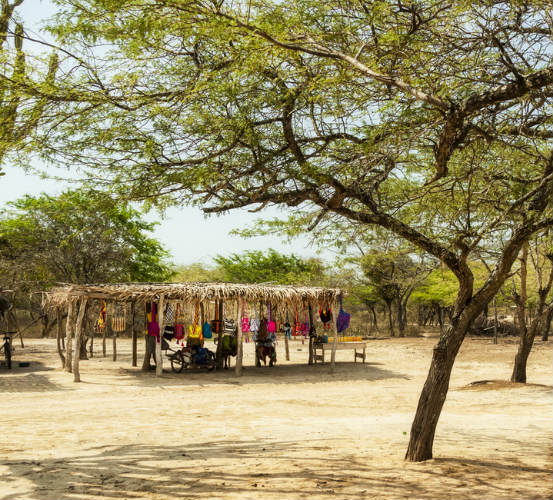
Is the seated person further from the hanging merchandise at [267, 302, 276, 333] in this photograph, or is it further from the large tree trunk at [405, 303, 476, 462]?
the large tree trunk at [405, 303, 476, 462]

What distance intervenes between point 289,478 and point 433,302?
1333 inches

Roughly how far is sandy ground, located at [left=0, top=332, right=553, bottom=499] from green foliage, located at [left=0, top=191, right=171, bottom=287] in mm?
4841

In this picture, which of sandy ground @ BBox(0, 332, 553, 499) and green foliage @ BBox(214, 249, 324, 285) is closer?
sandy ground @ BBox(0, 332, 553, 499)

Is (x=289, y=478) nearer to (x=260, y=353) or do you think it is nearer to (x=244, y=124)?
(x=244, y=124)

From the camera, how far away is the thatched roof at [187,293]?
15156 mm

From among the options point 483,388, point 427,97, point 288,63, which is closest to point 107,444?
point 288,63

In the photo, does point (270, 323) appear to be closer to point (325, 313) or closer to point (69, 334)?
point (325, 313)

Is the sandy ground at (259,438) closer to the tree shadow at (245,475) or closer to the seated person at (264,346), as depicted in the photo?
the tree shadow at (245,475)

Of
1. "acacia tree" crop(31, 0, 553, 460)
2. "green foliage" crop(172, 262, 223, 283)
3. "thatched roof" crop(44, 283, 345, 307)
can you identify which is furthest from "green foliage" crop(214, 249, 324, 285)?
"acacia tree" crop(31, 0, 553, 460)

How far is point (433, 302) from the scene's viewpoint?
37906mm

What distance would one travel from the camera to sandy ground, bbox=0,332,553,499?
17.3 feet

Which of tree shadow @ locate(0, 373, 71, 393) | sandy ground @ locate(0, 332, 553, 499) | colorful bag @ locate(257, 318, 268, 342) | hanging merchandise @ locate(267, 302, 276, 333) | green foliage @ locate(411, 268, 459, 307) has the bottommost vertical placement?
tree shadow @ locate(0, 373, 71, 393)

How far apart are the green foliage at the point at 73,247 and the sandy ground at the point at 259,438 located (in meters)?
4.84

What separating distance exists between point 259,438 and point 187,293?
8.07 meters
